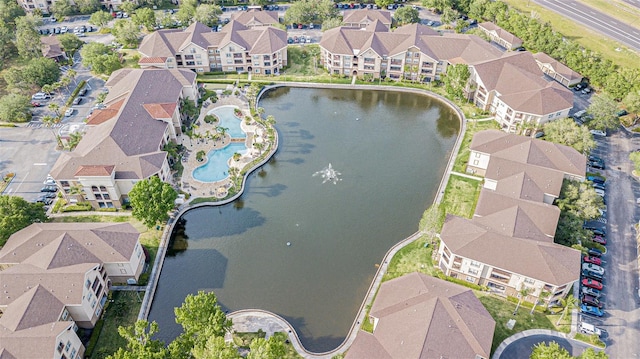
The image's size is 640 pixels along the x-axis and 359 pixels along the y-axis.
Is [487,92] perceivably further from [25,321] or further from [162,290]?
[25,321]

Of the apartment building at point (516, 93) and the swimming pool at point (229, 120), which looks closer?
the apartment building at point (516, 93)

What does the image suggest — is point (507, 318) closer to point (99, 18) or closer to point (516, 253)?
point (516, 253)

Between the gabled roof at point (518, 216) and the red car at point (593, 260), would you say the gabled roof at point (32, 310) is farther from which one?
the red car at point (593, 260)

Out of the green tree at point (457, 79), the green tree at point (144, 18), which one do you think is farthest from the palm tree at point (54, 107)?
the green tree at point (457, 79)

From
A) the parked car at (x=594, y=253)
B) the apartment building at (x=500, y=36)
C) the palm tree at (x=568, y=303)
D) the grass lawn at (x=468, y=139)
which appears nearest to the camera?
the palm tree at (x=568, y=303)

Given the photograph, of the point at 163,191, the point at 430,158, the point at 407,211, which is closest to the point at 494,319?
the point at 407,211

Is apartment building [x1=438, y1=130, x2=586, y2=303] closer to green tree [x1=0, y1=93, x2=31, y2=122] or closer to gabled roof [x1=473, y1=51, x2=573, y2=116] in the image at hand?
gabled roof [x1=473, y1=51, x2=573, y2=116]
